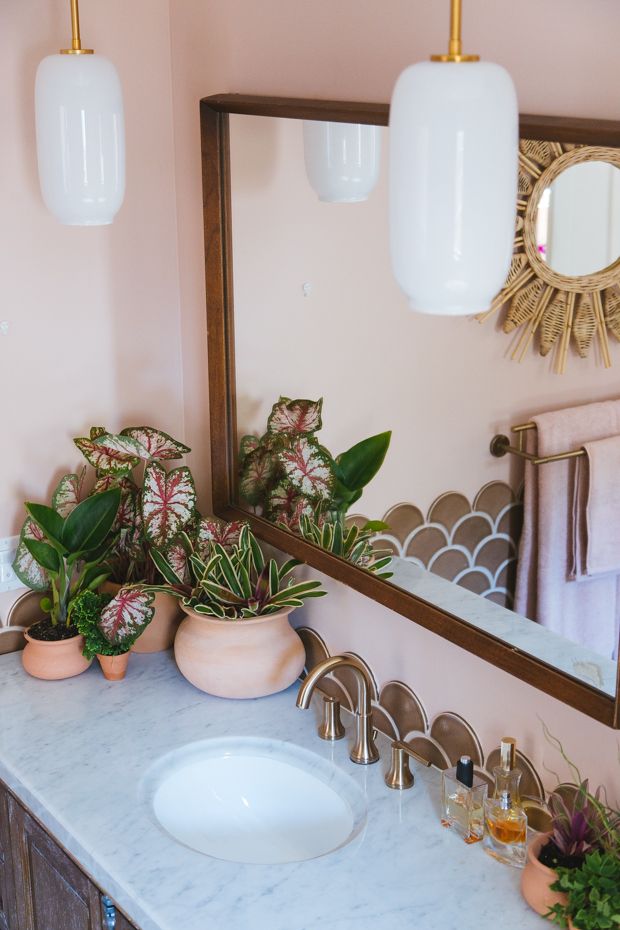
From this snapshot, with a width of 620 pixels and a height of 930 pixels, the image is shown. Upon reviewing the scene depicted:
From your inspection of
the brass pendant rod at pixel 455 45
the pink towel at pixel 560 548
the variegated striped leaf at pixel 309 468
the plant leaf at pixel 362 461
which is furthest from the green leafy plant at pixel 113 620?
the brass pendant rod at pixel 455 45

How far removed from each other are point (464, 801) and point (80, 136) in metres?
1.22

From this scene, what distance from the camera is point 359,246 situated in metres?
1.77

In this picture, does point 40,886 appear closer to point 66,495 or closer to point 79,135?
point 66,495

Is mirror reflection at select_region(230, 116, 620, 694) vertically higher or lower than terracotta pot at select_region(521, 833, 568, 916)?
higher

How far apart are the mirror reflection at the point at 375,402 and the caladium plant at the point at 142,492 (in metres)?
0.15

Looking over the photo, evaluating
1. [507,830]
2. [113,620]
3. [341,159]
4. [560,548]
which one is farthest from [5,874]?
[341,159]

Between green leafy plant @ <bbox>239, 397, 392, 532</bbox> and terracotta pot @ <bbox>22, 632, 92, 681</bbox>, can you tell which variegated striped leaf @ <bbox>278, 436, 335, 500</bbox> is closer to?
green leafy plant @ <bbox>239, 397, 392, 532</bbox>

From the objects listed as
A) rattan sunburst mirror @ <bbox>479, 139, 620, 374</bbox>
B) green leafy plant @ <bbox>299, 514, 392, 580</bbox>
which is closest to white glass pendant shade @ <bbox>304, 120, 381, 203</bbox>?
rattan sunburst mirror @ <bbox>479, 139, 620, 374</bbox>

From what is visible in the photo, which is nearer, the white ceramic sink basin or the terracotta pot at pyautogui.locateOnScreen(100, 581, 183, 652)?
the white ceramic sink basin

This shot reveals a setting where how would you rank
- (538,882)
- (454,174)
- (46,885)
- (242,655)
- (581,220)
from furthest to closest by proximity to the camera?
(242,655) < (46,885) < (538,882) < (581,220) < (454,174)

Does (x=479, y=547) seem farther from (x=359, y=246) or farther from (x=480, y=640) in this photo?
(x=359, y=246)

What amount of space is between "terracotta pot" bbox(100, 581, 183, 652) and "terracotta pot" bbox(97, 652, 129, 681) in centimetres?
8

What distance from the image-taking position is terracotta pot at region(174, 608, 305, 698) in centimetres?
207

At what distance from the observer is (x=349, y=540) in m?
1.96
